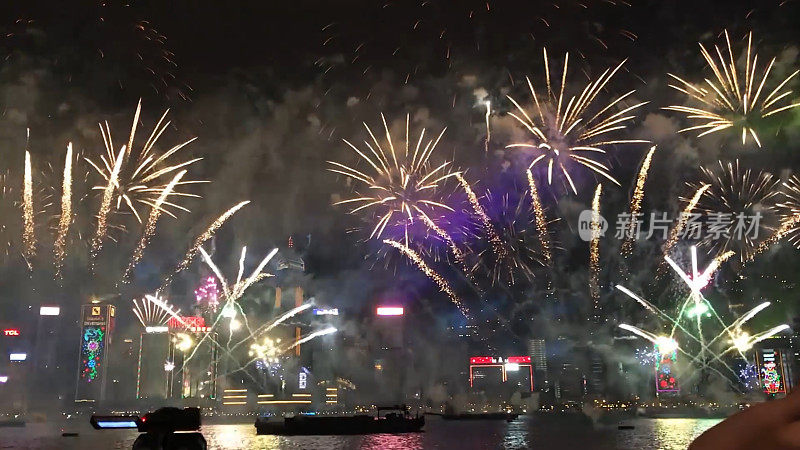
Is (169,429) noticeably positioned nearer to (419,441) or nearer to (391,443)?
(391,443)

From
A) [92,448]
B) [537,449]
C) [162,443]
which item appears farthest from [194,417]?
[92,448]

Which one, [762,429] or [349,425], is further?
[349,425]

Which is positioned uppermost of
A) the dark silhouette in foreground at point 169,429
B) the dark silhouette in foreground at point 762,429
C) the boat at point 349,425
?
the dark silhouette in foreground at point 762,429

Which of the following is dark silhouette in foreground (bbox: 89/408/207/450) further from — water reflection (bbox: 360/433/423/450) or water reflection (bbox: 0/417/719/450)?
water reflection (bbox: 360/433/423/450)

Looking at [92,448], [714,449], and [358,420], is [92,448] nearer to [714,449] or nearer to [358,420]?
[358,420]

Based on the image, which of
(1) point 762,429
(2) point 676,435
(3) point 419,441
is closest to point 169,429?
(1) point 762,429

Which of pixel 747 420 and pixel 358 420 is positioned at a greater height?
pixel 747 420

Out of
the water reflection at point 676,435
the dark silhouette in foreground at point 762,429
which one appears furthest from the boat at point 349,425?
the dark silhouette in foreground at point 762,429

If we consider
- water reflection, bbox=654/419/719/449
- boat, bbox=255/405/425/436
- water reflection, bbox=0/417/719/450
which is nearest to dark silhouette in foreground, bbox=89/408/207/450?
water reflection, bbox=0/417/719/450

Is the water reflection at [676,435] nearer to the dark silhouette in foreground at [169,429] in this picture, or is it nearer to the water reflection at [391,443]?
the water reflection at [391,443]
